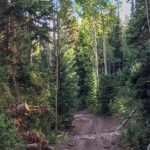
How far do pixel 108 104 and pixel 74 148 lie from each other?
1260 cm

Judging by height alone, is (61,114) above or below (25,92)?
below

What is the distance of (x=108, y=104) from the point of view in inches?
1239

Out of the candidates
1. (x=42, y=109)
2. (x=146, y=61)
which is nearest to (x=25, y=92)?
(x=42, y=109)

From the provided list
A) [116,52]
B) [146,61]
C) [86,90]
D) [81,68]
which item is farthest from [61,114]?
[116,52]

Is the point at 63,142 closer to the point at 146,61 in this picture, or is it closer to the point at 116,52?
the point at 146,61

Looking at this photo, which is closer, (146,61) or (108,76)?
(146,61)

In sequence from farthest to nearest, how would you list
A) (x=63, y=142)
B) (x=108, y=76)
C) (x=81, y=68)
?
(x=81, y=68) → (x=108, y=76) → (x=63, y=142)

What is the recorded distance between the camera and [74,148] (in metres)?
19.2

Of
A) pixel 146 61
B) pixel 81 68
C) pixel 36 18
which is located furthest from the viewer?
pixel 81 68

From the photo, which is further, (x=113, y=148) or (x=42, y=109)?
(x=42, y=109)

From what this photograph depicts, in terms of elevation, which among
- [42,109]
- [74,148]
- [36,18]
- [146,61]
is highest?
[36,18]

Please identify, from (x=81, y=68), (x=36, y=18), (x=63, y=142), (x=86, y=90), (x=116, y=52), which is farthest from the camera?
(x=116, y=52)

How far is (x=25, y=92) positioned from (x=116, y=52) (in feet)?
102

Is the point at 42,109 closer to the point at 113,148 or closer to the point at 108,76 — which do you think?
the point at 113,148
